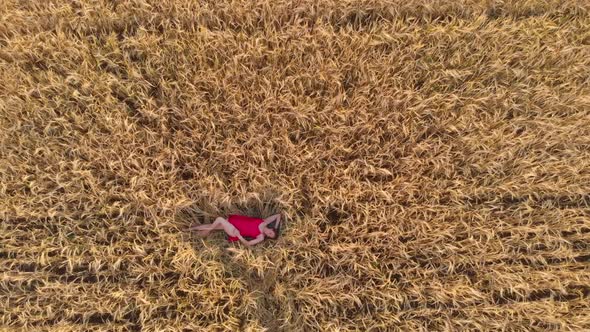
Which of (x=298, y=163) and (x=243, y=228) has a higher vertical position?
(x=298, y=163)

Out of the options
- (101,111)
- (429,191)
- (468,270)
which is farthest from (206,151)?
(468,270)

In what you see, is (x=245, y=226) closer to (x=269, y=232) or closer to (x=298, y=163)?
(x=269, y=232)

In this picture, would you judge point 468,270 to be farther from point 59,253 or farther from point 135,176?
point 59,253

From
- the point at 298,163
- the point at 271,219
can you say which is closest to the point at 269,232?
the point at 271,219

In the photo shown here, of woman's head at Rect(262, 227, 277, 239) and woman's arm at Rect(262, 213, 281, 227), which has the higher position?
woman's arm at Rect(262, 213, 281, 227)
